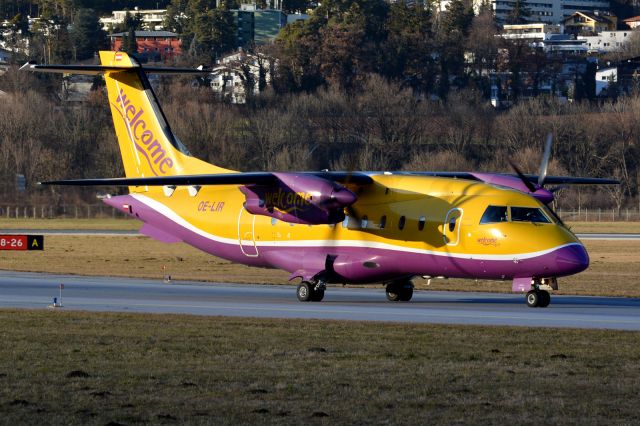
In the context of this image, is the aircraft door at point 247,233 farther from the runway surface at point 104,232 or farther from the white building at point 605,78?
the white building at point 605,78

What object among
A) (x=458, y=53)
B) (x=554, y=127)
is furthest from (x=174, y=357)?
(x=458, y=53)

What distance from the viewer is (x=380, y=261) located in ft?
110

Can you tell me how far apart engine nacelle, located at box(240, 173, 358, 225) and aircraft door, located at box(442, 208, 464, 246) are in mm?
2285

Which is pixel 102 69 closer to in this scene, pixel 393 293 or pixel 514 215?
pixel 393 293

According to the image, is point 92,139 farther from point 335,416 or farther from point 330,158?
point 335,416

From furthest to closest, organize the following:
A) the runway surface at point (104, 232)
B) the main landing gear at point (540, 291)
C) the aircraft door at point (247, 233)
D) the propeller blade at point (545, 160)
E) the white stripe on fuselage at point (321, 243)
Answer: the runway surface at point (104, 232) → the aircraft door at point (247, 233) → the propeller blade at point (545, 160) → the main landing gear at point (540, 291) → the white stripe on fuselage at point (321, 243)

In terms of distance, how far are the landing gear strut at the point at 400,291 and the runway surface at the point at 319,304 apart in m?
0.37

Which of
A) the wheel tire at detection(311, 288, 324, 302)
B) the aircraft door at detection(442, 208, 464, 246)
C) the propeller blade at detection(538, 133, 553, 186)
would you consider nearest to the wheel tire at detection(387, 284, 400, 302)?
the wheel tire at detection(311, 288, 324, 302)

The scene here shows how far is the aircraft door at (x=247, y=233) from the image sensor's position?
1431 inches

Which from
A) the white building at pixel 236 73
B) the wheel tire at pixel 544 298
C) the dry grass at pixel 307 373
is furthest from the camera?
the white building at pixel 236 73

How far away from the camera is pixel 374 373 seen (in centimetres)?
2133

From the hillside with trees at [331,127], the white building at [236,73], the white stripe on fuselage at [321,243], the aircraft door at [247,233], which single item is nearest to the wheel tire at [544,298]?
the white stripe on fuselage at [321,243]

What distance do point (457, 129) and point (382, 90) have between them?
13.3m

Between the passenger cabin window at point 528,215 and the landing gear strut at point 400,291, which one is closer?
the passenger cabin window at point 528,215
